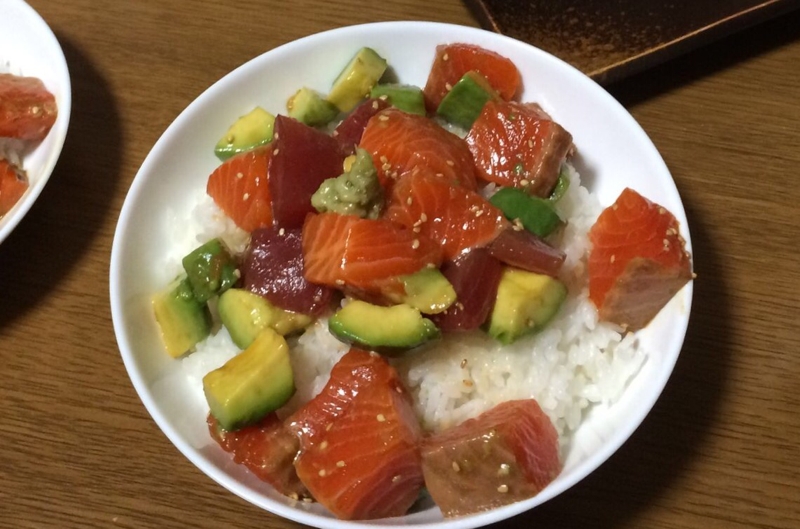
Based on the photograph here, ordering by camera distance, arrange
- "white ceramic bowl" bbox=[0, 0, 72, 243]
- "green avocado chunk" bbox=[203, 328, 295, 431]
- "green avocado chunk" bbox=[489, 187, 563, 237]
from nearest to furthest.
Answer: "green avocado chunk" bbox=[203, 328, 295, 431]
"green avocado chunk" bbox=[489, 187, 563, 237]
"white ceramic bowl" bbox=[0, 0, 72, 243]

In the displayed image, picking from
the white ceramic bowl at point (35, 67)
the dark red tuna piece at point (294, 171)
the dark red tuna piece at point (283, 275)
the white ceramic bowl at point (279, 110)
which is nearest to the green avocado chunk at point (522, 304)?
the white ceramic bowl at point (279, 110)

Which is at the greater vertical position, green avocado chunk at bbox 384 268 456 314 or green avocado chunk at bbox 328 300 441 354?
green avocado chunk at bbox 384 268 456 314

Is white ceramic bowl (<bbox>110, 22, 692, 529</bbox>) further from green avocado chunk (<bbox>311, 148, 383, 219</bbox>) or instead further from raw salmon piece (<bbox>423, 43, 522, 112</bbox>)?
green avocado chunk (<bbox>311, 148, 383, 219</bbox>)

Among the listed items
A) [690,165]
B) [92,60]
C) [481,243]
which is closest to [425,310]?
[481,243]

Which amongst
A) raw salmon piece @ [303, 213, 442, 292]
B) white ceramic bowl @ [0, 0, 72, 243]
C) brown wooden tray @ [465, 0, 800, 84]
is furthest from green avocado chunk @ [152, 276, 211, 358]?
brown wooden tray @ [465, 0, 800, 84]

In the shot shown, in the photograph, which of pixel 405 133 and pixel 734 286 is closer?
pixel 405 133

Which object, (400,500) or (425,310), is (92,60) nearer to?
(425,310)

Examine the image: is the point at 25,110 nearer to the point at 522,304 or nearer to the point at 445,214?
the point at 445,214

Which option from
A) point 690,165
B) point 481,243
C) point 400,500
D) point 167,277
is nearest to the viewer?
point 400,500
